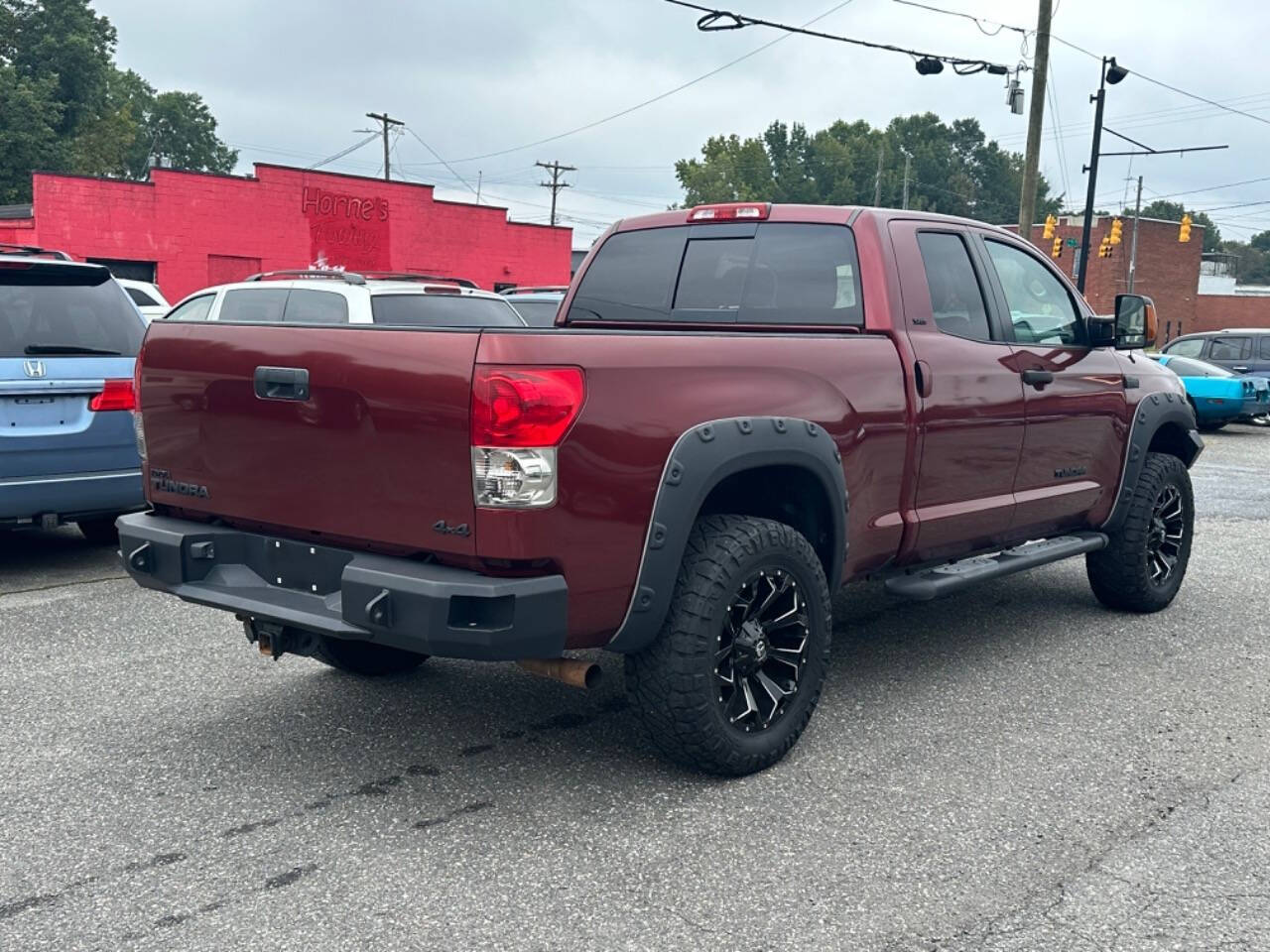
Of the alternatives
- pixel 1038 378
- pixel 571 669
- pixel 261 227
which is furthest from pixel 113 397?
pixel 261 227

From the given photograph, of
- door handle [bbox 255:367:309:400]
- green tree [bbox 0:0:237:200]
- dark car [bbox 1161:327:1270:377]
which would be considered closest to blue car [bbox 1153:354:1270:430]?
dark car [bbox 1161:327:1270:377]

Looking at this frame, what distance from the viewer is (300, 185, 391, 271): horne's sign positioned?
1170 inches

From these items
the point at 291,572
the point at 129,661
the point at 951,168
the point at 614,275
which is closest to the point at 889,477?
the point at 614,275

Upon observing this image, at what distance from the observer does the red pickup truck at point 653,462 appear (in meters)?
3.39

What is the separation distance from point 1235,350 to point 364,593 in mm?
21824

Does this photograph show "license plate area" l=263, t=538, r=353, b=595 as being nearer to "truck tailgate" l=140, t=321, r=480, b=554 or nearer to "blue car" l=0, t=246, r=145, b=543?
"truck tailgate" l=140, t=321, r=480, b=554

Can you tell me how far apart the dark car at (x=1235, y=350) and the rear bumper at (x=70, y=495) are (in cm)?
1919

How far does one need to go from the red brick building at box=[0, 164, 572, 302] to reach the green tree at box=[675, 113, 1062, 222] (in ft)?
278

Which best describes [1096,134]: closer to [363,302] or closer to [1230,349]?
[1230,349]

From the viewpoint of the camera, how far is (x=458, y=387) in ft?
11.0

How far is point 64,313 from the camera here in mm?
6855

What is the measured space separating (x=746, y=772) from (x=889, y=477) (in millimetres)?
1274

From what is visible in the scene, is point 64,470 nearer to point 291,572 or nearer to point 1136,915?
point 291,572

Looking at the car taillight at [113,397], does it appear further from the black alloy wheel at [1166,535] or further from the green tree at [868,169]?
the green tree at [868,169]
